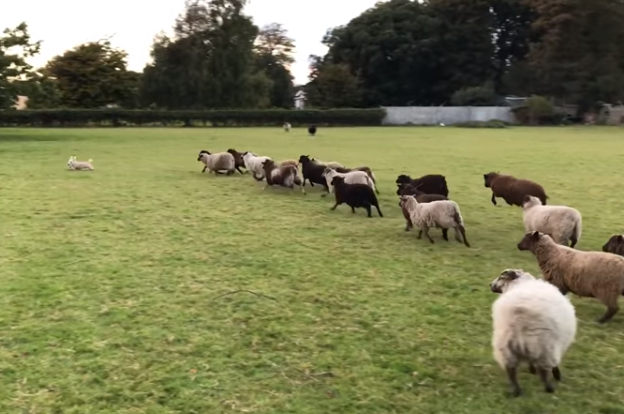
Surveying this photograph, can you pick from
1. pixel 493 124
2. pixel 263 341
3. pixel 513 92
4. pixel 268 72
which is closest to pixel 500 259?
pixel 263 341

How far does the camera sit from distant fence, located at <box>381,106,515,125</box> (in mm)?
52000

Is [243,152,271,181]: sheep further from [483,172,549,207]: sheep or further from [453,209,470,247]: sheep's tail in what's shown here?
[453,209,470,247]: sheep's tail

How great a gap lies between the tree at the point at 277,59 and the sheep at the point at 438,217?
2425 inches

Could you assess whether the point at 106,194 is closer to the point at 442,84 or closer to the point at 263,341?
the point at 263,341

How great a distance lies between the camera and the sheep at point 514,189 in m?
10.4

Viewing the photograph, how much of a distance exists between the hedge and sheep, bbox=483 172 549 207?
127ft

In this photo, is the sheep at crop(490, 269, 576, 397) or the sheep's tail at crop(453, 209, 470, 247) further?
the sheep's tail at crop(453, 209, 470, 247)

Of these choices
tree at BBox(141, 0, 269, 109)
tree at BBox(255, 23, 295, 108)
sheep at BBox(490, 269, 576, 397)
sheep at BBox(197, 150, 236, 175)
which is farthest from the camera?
tree at BBox(255, 23, 295, 108)

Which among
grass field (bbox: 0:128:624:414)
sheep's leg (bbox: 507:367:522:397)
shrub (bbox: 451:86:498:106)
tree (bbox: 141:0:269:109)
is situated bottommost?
grass field (bbox: 0:128:624:414)

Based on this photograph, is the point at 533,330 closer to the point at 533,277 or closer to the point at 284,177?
the point at 533,277

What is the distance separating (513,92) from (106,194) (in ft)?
174

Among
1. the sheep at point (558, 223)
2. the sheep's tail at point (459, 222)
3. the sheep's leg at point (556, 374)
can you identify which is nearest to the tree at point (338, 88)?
the sheep's tail at point (459, 222)

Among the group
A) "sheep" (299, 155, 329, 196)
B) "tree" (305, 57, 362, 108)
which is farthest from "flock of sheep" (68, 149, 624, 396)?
"tree" (305, 57, 362, 108)

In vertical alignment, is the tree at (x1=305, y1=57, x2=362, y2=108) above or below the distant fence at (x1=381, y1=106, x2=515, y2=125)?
above
